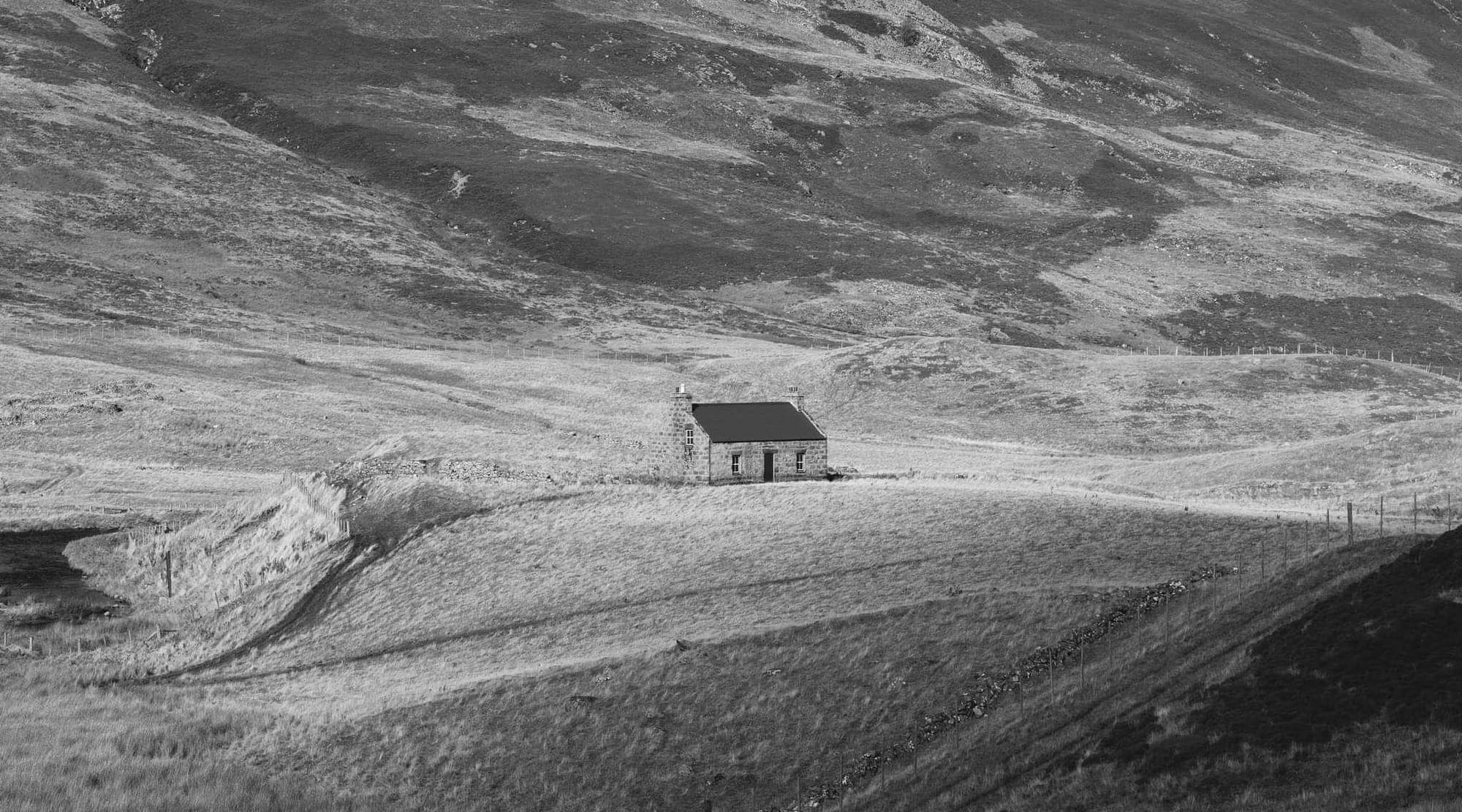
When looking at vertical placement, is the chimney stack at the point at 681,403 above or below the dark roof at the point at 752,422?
above

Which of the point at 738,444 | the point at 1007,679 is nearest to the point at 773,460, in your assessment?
the point at 738,444

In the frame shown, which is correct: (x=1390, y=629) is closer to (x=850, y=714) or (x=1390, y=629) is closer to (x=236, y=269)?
(x=850, y=714)

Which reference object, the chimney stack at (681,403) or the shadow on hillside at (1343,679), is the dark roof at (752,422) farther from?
the shadow on hillside at (1343,679)

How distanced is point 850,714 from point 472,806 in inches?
334

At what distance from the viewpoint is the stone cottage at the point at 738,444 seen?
56344 mm

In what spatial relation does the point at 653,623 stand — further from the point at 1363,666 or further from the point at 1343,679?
the point at 1363,666

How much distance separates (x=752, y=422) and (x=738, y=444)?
76.8 inches

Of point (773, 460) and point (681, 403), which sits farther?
point (773, 460)

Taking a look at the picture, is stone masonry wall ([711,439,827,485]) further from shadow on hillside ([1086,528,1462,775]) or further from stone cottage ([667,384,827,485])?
shadow on hillside ([1086,528,1462,775])

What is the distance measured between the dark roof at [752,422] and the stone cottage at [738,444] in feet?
0.09

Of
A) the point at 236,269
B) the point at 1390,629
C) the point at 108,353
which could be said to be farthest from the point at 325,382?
the point at 1390,629

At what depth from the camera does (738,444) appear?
56.5 m

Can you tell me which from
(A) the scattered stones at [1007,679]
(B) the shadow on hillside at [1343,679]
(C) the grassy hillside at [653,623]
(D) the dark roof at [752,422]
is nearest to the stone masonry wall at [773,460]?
(D) the dark roof at [752,422]

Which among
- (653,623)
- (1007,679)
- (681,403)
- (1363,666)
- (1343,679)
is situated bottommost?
(653,623)
